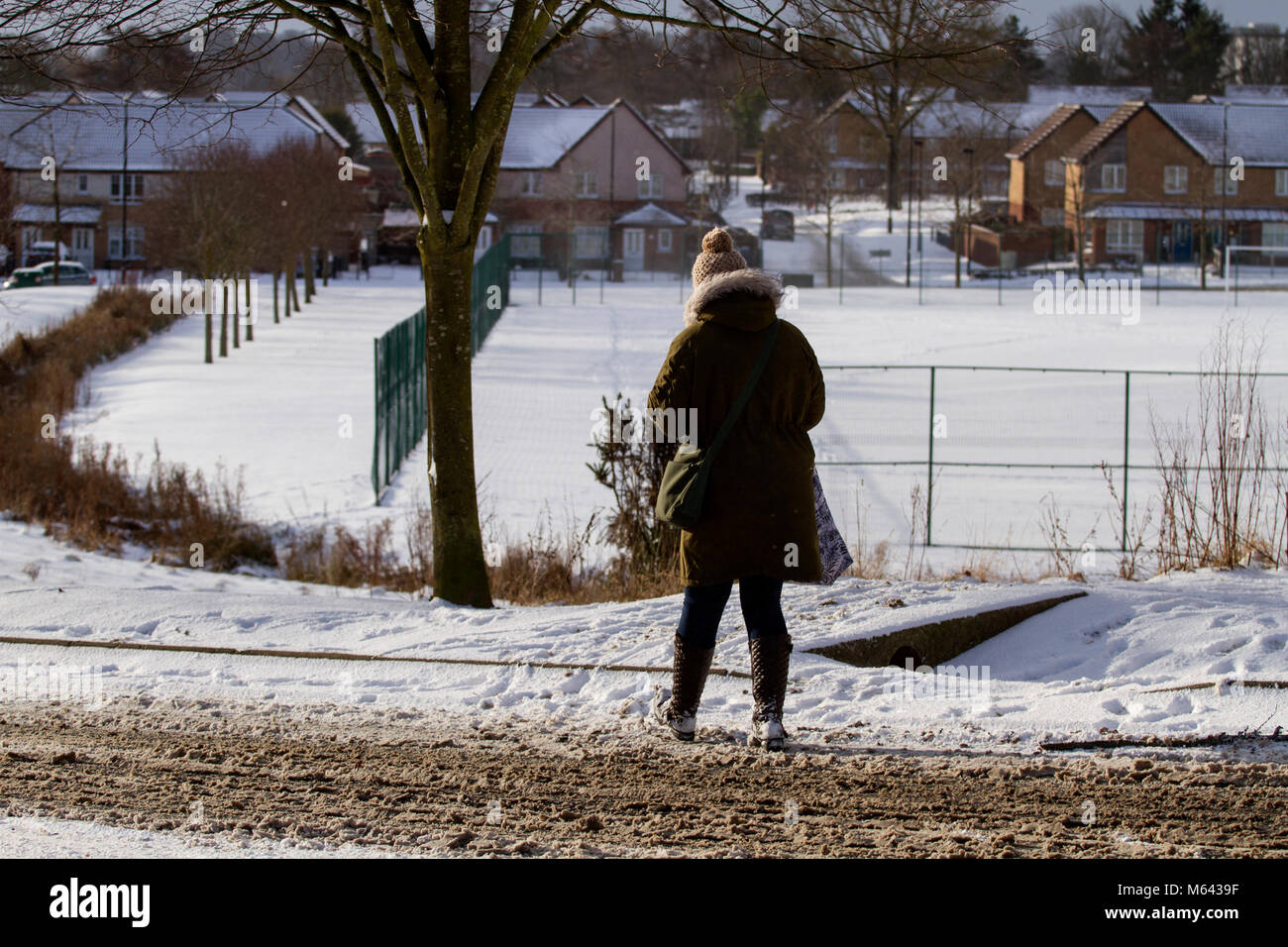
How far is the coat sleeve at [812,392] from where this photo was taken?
5.08 metres

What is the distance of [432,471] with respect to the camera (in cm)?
881

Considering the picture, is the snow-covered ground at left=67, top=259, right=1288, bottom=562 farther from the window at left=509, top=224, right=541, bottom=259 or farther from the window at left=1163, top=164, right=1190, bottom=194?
the window at left=1163, top=164, right=1190, bottom=194

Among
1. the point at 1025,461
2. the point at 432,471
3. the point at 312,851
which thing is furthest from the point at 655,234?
the point at 312,851

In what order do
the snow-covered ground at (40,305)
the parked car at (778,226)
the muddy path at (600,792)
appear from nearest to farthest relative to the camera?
1. the muddy path at (600,792)
2. the snow-covered ground at (40,305)
3. the parked car at (778,226)

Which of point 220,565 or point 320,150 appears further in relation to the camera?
point 320,150

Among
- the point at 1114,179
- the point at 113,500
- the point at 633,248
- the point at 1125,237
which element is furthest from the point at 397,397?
the point at 1114,179

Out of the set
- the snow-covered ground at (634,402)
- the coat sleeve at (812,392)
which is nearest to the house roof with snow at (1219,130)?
the snow-covered ground at (634,402)

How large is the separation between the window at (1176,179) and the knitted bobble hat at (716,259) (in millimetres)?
68951

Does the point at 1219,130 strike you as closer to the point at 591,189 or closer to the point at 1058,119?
the point at 1058,119

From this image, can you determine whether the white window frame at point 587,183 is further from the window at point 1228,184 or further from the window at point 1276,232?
the window at point 1276,232

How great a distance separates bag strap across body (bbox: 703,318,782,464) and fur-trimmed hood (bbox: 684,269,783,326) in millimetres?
166

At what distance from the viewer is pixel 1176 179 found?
224 ft

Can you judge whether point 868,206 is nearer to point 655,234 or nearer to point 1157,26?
point 655,234
